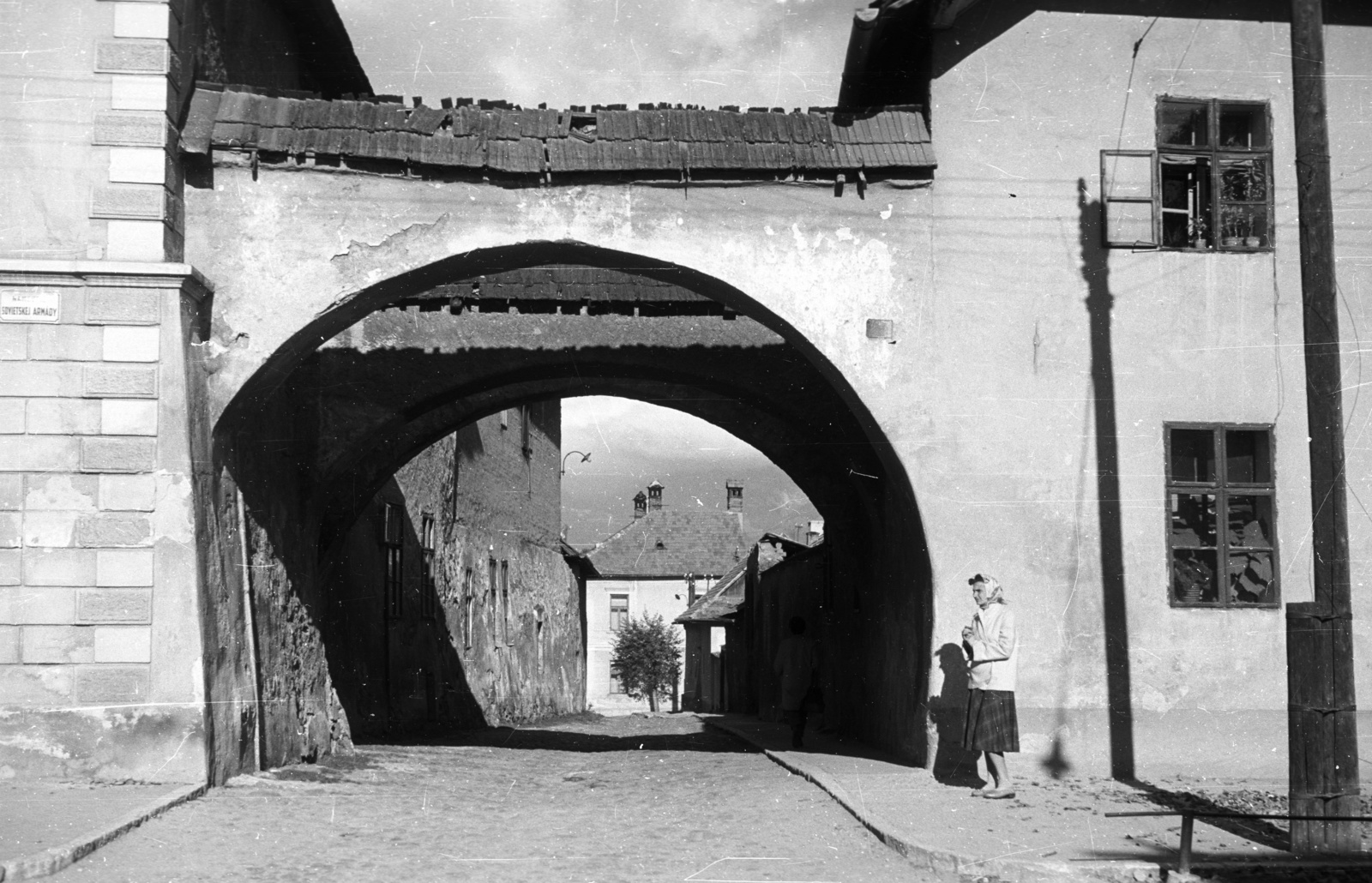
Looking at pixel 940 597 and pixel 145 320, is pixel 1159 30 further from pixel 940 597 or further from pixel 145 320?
pixel 145 320

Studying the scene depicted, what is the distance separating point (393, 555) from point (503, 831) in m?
11.5

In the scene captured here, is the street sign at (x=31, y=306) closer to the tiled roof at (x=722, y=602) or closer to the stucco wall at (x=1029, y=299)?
the stucco wall at (x=1029, y=299)

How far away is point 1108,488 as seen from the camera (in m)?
11.3

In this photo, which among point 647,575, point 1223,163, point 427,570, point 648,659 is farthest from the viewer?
point 647,575

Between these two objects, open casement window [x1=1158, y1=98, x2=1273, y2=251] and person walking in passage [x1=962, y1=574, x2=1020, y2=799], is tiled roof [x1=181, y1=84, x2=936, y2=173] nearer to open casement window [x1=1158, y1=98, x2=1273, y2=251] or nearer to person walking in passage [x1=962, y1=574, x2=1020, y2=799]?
open casement window [x1=1158, y1=98, x2=1273, y2=251]

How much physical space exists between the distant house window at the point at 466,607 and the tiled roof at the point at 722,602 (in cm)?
1502

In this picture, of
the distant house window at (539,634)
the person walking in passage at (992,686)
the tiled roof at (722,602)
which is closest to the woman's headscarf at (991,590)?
the person walking in passage at (992,686)

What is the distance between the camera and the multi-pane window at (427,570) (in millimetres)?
22062

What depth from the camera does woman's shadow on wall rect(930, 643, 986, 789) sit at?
11016 millimetres

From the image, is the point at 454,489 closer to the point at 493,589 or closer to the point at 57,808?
the point at 493,589

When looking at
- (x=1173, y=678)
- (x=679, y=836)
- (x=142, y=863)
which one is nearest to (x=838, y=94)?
(x=1173, y=678)

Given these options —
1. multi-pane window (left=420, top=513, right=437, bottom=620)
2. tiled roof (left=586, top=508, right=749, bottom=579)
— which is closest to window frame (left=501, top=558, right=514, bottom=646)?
multi-pane window (left=420, top=513, right=437, bottom=620)

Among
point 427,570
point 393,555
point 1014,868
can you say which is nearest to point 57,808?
point 1014,868

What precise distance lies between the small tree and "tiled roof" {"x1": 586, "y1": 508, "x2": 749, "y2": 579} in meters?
2.65
